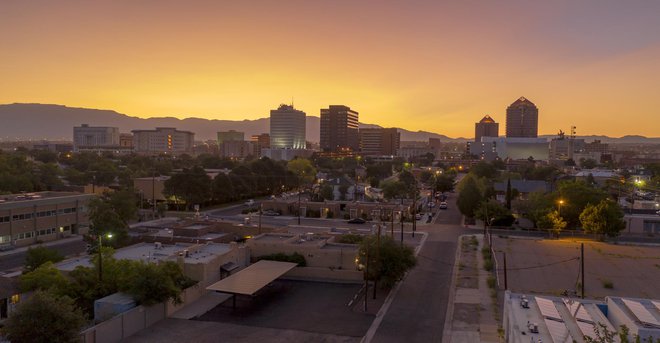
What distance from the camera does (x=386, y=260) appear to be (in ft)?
88.1

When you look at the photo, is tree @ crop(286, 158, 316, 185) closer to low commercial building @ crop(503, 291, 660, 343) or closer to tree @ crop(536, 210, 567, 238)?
tree @ crop(536, 210, 567, 238)

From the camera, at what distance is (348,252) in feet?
101

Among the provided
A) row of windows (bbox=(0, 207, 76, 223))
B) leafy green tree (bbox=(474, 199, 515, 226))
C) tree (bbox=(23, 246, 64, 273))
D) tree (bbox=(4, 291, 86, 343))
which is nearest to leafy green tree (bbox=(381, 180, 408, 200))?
leafy green tree (bbox=(474, 199, 515, 226))

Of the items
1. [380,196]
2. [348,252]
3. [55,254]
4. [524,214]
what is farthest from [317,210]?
[55,254]

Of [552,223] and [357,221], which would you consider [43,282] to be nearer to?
[357,221]

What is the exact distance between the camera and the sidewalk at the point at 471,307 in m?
21.0

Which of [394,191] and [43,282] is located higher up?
[394,191]

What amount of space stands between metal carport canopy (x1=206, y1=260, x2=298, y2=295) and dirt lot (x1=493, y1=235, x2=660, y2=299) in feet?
42.7

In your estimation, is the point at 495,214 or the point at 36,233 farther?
the point at 495,214

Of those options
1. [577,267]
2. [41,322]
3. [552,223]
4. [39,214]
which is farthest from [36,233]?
[552,223]

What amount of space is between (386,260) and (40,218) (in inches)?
1261

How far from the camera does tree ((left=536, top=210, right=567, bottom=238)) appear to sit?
43.4m

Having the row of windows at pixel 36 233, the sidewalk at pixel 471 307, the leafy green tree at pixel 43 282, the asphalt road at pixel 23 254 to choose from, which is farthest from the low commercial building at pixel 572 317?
the row of windows at pixel 36 233

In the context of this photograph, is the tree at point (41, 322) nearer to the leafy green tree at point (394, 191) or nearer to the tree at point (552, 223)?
the tree at point (552, 223)
